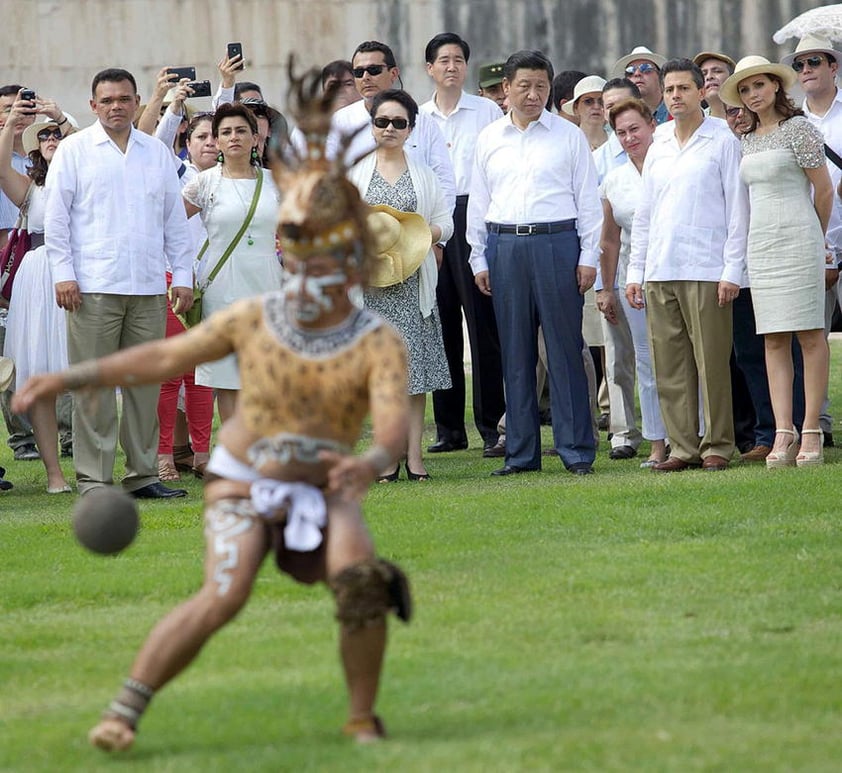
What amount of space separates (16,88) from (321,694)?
8.34m

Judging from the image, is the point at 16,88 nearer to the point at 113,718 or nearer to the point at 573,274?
the point at 573,274

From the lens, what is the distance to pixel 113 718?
17.7 feet

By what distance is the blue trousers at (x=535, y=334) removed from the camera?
11344mm

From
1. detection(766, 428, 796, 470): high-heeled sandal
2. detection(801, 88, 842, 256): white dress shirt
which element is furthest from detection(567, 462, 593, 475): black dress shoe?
detection(801, 88, 842, 256): white dress shirt

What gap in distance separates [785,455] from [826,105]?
277 centimetres

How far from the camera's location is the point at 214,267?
11.4 meters

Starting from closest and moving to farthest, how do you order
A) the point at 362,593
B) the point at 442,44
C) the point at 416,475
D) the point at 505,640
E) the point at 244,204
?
the point at 362,593
the point at 505,640
the point at 244,204
the point at 416,475
the point at 442,44

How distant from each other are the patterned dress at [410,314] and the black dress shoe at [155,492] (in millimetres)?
1668

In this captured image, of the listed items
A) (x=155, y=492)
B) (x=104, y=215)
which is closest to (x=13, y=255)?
(x=104, y=215)

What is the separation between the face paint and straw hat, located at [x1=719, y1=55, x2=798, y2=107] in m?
5.98

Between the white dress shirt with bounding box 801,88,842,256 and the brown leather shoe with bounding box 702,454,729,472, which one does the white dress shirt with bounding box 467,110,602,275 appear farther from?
the white dress shirt with bounding box 801,88,842,256

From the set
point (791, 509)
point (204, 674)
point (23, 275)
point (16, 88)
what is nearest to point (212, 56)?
point (16, 88)

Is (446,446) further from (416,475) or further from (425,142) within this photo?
(425,142)

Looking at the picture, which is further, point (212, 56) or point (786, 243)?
point (212, 56)
